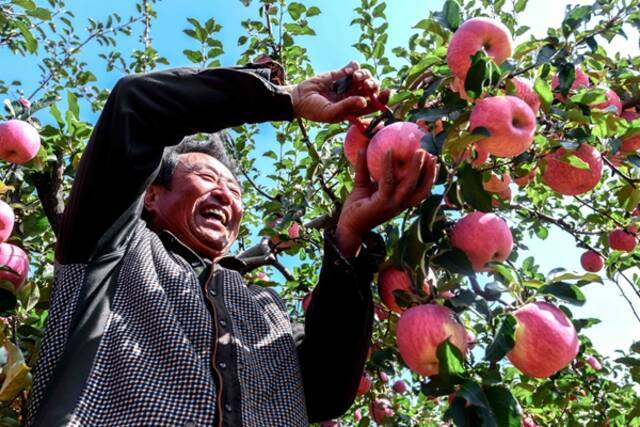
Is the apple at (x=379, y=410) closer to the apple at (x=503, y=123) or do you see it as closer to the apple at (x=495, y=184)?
the apple at (x=495, y=184)

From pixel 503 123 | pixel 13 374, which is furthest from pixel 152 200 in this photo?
pixel 503 123

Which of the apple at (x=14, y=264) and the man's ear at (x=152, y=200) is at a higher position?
the man's ear at (x=152, y=200)

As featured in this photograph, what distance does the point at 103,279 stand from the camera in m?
1.53

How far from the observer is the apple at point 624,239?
296 cm

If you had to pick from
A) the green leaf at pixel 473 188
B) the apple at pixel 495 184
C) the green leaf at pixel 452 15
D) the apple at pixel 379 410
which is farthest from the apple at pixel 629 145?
the apple at pixel 379 410

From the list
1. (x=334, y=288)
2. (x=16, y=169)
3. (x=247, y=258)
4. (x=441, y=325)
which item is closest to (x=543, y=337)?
(x=441, y=325)

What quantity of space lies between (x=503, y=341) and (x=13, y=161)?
6.93ft

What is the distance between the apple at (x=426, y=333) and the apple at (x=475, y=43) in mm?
614

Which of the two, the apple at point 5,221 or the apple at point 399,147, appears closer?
the apple at point 399,147

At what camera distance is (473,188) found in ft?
4.34

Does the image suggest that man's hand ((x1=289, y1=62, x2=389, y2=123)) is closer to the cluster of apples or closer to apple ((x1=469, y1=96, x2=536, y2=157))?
apple ((x1=469, y1=96, x2=536, y2=157))

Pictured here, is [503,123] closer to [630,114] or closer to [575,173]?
A: [575,173]

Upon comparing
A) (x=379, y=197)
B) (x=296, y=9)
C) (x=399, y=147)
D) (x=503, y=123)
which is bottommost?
(x=379, y=197)

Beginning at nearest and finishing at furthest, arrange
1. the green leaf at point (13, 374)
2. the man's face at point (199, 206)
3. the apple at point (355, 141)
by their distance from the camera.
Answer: the green leaf at point (13, 374)
the apple at point (355, 141)
the man's face at point (199, 206)
